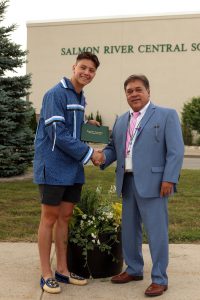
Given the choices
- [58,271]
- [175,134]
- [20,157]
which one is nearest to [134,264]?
[58,271]

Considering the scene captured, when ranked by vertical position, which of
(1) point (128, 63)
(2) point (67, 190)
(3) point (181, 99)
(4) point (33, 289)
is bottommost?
(4) point (33, 289)

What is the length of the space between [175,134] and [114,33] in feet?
86.3

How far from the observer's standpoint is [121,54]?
1145 inches

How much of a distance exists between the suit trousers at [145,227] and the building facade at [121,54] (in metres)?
24.4

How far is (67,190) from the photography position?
Answer: 4.09 metres

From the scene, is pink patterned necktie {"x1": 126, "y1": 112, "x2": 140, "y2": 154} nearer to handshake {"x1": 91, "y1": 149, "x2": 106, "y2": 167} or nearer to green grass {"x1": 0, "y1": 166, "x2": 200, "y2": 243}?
handshake {"x1": 91, "y1": 149, "x2": 106, "y2": 167}

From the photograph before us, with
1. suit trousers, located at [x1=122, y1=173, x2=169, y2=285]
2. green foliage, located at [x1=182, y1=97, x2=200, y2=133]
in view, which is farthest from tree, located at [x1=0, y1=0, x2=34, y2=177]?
green foliage, located at [x1=182, y1=97, x2=200, y2=133]

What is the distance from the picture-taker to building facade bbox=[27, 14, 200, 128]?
28.0m

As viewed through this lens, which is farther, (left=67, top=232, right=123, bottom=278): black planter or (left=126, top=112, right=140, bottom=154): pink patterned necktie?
(left=67, top=232, right=123, bottom=278): black planter

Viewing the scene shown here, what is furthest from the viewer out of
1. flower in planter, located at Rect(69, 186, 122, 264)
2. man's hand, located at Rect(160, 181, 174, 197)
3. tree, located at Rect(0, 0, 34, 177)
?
tree, located at Rect(0, 0, 34, 177)

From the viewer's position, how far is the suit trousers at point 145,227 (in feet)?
12.9

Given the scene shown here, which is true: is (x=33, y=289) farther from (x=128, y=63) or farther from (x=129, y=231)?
(x=128, y=63)

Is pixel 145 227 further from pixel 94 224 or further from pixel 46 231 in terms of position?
pixel 46 231

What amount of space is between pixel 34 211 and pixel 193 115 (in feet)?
59.3
